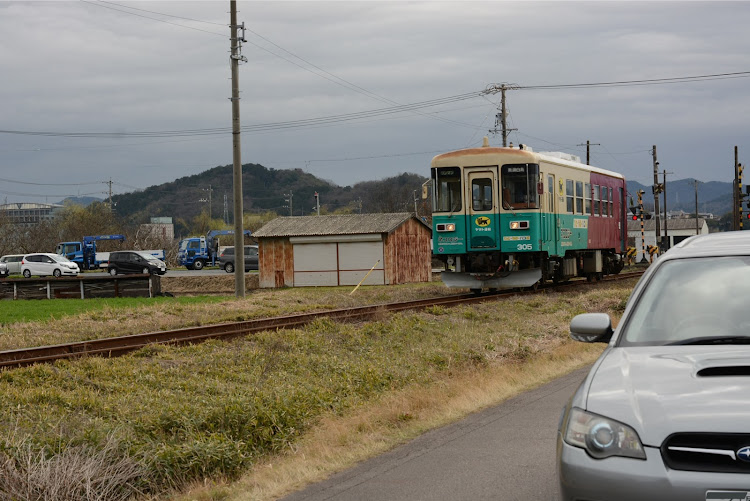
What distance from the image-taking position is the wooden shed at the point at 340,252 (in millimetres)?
46500

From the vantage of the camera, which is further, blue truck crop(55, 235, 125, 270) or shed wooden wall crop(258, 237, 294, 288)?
blue truck crop(55, 235, 125, 270)

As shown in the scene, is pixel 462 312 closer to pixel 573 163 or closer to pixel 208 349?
pixel 208 349

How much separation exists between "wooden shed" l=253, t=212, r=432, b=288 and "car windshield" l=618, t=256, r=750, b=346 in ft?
132

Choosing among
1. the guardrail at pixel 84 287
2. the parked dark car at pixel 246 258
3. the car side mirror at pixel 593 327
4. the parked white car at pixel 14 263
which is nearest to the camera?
the car side mirror at pixel 593 327

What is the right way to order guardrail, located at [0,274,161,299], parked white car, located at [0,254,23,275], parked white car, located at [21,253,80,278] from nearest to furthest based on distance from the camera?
guardrail, located at [0,274,161,299] < parked white car, located at [21,253,80,278] < parked white car, located at [0,254,23,275]

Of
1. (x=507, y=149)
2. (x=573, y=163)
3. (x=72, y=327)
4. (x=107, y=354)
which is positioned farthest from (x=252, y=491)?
(x=573, y=163)

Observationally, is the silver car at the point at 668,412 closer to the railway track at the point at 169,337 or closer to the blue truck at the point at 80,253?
the railway track at the point at 169,337

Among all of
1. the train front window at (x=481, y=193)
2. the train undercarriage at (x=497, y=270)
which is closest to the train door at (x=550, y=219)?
the train undercarriage at (x=497, y=270)

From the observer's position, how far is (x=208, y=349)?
46.9 ft

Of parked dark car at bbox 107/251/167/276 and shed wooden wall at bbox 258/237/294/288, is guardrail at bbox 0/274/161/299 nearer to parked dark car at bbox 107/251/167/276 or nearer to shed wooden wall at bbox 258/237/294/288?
shed wooden wall at bbox 258/237/294/288

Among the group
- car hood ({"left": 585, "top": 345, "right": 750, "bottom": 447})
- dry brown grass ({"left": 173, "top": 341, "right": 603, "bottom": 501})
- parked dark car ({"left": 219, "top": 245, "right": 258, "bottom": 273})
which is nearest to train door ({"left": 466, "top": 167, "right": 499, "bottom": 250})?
dry brown grass ({"left": 173, "top": 341, "right": 603, "bottom": 501})

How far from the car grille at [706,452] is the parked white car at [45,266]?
62.0 meters

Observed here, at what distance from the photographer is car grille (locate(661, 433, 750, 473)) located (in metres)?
3.81

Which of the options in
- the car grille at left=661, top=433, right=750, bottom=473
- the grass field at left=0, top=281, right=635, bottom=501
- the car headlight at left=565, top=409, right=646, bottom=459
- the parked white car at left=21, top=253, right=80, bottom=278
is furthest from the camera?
the parked white car at left=21, top=253, right=80, bottom=278
